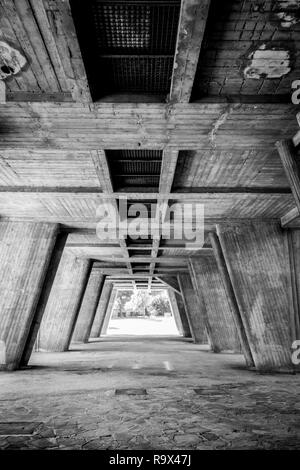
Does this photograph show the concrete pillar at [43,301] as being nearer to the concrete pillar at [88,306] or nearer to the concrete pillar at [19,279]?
the concrete pillar at [19,279]

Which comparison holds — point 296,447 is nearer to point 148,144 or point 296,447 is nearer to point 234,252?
point 148,144

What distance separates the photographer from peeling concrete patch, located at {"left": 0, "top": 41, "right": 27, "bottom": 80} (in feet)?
13.0

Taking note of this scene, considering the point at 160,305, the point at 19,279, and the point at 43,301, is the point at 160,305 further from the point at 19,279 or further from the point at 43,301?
the point at 19,279

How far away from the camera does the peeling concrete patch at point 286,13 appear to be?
3.44 metres

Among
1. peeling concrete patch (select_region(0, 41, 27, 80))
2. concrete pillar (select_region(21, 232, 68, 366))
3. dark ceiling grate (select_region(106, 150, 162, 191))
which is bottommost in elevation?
concrete pillar (select_region(21, 232, 68, 366))

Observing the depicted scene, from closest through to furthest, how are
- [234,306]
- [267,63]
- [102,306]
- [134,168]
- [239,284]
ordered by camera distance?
[267,63]
[134,168]
[239,284]
[234,306]
[102,306]

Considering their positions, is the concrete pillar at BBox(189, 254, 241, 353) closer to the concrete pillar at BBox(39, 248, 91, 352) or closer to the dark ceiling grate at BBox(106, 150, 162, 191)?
the concrete pillar at BBox(39, 248, 91, 352)

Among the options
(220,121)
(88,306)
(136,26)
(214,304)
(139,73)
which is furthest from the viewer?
(88,306)

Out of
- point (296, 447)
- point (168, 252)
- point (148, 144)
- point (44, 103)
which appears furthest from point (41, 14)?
point (168, 252)

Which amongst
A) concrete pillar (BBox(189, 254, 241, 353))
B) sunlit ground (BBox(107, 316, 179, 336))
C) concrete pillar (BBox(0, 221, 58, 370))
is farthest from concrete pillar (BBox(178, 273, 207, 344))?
concrete pillar (BBox(0, 221, 58, 370))

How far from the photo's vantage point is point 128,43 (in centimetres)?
411

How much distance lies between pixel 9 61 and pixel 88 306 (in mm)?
18520

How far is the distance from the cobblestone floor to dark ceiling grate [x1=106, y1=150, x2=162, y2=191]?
15.2 feet

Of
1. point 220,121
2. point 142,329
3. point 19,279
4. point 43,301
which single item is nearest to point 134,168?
point 220,121
